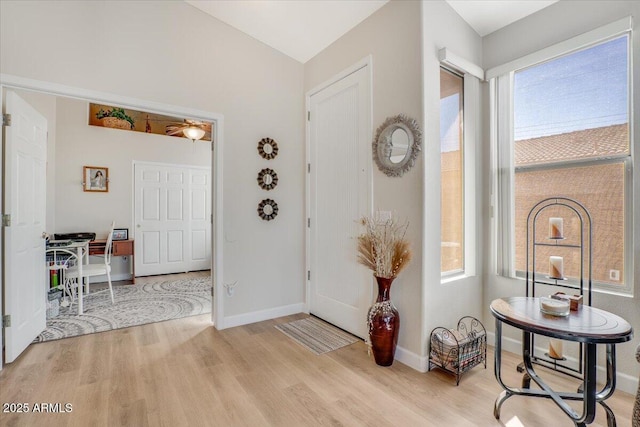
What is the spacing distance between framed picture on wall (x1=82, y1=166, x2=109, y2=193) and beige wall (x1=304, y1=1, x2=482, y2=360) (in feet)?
15.8

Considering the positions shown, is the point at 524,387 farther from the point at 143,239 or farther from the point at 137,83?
the point at 143,239

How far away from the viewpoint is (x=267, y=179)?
3400 millimetres

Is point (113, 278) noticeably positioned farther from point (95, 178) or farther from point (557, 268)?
point (557, 268)

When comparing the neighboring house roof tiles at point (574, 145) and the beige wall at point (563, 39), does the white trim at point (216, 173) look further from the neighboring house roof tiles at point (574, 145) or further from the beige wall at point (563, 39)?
the neighboring house roof tiles at point (574, 145)

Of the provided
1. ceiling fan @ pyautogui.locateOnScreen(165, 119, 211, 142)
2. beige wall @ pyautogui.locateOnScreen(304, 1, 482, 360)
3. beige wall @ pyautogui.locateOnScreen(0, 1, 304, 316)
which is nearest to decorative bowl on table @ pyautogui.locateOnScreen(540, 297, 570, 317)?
beige wall @ pyautogui.locateOnScreen(304, 1, 482, 360)

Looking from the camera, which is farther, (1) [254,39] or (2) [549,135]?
(1) [254,39]

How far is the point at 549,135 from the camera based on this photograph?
241 centimetres

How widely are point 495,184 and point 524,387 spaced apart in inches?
62.4

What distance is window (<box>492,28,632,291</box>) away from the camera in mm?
2074

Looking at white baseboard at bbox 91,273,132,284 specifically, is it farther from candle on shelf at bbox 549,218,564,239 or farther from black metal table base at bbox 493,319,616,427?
candle on shelf at bbox 549,218,564,239

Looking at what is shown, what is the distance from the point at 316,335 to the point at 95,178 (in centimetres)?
463

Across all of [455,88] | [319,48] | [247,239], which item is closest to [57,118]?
[247,239]

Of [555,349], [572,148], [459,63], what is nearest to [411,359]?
[555,349]

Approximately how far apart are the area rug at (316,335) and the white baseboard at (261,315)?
0.24 meters
